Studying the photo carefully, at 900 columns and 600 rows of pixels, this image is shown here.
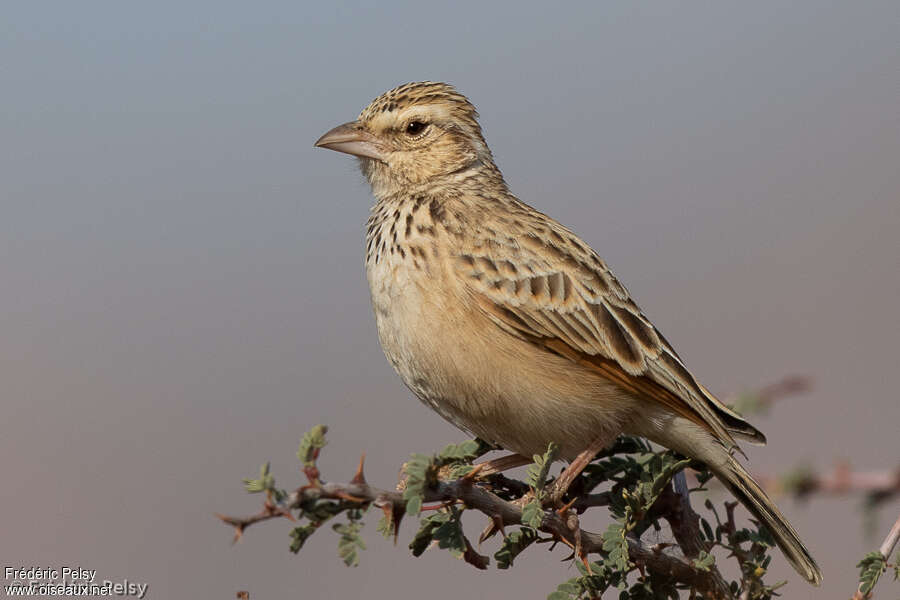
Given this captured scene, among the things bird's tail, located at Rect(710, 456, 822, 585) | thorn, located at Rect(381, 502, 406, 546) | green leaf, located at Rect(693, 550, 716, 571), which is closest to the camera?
thorn, located at Rect(381, 502, 406, 546)

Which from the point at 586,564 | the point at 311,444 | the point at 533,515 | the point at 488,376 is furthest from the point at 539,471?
the point at 488,376

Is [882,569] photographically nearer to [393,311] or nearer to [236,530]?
[236,530]

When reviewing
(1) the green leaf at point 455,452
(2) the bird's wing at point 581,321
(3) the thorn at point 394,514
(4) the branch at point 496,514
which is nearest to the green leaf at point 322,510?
(4) the branch at point 496,514

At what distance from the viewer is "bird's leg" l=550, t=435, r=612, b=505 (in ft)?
14.8

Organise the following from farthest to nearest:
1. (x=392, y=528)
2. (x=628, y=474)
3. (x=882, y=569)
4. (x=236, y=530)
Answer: (x=628, y=474)
(x=882, y=569)
(x=392, y=528)
(x=236, y=530)

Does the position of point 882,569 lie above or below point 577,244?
below

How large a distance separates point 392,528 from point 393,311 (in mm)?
2123

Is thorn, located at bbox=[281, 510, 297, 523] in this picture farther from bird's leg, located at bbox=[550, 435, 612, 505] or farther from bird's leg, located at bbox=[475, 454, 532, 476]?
bird's leg, located at bbox=[475, 454, 532, 476]

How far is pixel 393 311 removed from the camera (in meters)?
4.93

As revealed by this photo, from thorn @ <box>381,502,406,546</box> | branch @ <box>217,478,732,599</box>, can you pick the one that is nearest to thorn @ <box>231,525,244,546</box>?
→ branch @ <box>217,478,732,599</box>

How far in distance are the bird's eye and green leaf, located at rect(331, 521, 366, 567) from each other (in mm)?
3790

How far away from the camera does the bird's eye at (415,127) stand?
6082 millimetres

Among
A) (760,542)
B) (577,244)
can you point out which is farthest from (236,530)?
(577,244)

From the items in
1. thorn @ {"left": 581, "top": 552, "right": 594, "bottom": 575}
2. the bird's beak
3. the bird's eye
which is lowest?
thorn @ {"left": 581, "top": 552, "right": 594, "bottom": 575}
